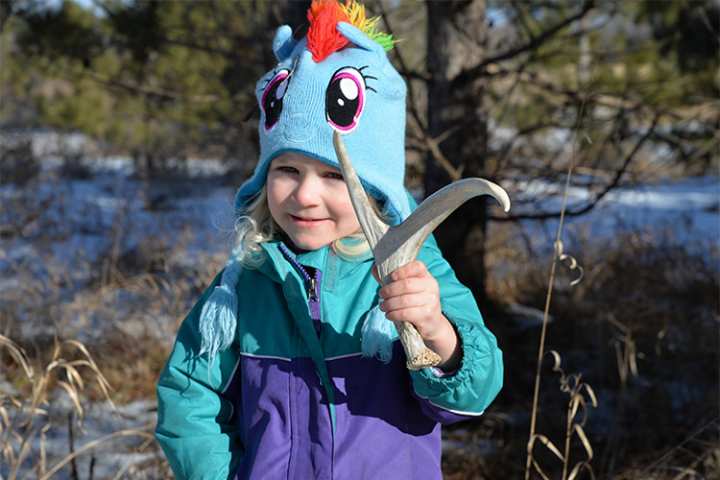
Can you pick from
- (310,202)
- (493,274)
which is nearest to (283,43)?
(310,202)

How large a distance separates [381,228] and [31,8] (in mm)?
4071

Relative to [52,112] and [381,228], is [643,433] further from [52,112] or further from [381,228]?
[52,112]

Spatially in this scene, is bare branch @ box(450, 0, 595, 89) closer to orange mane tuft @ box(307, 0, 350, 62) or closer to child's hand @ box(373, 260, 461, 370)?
orange mane tuft @ box(307, 0, 350, 62)

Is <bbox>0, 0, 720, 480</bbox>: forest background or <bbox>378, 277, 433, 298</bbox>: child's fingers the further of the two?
<bbox>0, 0, 720, 480</bbox>: forest background

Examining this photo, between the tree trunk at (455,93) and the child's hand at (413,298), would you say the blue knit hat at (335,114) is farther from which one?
the tree trunk at (455,93)

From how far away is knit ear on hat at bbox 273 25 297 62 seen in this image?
1.81 m

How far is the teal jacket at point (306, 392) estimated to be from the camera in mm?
1596

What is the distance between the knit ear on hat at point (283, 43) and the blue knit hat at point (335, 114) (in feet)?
0.22

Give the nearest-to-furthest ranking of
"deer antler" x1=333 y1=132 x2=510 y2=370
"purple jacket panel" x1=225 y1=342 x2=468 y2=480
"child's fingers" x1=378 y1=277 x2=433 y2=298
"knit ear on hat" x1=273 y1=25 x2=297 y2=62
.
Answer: "deer antler" x1=333 y1=132 x2=510 y2=370 < "child's fingers" x1=378 y1=277 x2=433 y2=298 < "purple jacket panel" x1=225 y1=342 x2=468 y2=480 < "knit ear on hat" x1=273 y1=25 x2=297 y2=62

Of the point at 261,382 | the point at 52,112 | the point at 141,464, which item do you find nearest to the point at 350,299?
the point at 261,382

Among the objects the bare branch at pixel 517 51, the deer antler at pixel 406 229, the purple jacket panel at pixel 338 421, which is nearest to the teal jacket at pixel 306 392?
the purple jacket panel at pixel 338 421

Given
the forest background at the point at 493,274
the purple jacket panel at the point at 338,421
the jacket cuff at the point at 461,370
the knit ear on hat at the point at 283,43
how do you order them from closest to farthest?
the jacket cuff at the point at 461,370
the purple jacket panel at the point at 338,421
the knit ear on hat at the point at 283,43
the forest background at the point at 493,274

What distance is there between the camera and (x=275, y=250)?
1700mm

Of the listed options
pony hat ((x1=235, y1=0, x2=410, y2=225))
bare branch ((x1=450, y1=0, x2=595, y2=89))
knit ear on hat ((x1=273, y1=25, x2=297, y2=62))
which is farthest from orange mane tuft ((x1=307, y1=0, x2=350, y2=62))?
bare branch ((x1=450, y1=0, x2=595, y2=89))
